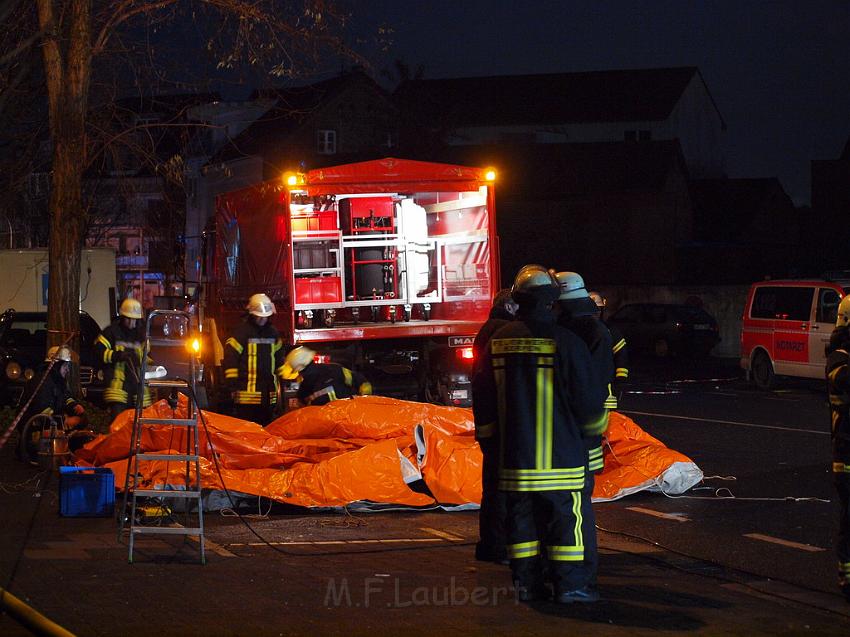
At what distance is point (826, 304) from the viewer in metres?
21.2

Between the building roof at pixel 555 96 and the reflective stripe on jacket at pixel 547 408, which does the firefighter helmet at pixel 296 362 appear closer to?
the reflective stripe on jacket at pixel 547 408

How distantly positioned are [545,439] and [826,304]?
15.7 meters

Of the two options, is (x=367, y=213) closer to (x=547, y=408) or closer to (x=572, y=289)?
(x=572, y=289)

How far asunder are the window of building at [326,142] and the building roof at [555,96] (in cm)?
972

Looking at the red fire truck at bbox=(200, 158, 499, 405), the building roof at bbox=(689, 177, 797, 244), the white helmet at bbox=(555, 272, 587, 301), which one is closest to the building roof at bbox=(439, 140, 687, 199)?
the building roof at bbox=(689, 177, 797, 244)

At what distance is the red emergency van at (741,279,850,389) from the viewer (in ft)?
69.3

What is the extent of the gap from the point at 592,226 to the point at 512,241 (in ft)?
11.0

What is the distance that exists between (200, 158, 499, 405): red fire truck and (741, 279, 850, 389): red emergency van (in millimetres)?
6889

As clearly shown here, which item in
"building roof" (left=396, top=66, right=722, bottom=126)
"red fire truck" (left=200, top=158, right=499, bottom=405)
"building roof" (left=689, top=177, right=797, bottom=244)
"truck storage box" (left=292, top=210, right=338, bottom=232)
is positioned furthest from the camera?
"building roof" (left=396, top=66, right=722, bottom=126)

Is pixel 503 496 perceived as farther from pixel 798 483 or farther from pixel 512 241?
pixel 512 241

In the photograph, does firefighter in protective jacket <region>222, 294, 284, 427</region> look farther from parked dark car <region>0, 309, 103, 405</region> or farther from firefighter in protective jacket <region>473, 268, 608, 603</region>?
firefighter in protective jacket <region>473, 268, 608, 603</region>

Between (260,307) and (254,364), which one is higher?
(260,307)

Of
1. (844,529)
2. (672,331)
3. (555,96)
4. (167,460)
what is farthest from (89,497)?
(555,96)

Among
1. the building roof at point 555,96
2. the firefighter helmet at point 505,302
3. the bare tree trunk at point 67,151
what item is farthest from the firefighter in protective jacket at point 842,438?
the building roof at point 555,96
